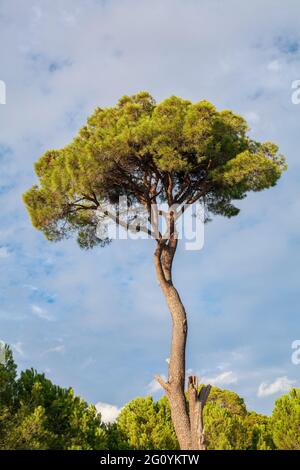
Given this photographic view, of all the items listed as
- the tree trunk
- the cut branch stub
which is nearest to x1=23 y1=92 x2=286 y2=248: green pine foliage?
the tree trunk

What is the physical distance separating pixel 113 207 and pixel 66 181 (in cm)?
234

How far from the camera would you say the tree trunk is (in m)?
13.3

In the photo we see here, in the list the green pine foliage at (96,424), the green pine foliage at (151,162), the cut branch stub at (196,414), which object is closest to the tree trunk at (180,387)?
the cut branch stub at (196,414)

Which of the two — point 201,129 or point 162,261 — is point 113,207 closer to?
point 162,261

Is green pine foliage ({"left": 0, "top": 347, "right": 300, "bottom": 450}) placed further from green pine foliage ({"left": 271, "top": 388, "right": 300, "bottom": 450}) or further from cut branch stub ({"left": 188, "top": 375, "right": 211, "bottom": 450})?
cut branch stub ({"left": 188, "top": 375, "right": 211, "bottom": 450})

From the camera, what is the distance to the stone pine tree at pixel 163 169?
603 inches

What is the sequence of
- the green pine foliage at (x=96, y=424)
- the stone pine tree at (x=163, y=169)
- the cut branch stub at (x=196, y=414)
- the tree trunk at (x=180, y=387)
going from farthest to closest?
the stone pine tree at (x=163, y=169) → the tree trunk at (x=180, y=387) → the cut branch stub at (x=196, y=414) → the green pine foliage at (x=96, y=424)

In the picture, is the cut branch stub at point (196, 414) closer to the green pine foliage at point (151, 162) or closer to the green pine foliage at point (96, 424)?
the green pine foliage at point (96, 424)

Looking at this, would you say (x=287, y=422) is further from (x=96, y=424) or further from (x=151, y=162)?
(x=151, y=162)

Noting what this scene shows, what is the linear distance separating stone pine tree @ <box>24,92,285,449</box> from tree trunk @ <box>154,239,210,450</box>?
0.03 metres

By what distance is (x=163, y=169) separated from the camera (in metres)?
15.6

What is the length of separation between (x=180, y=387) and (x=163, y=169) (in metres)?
6.59

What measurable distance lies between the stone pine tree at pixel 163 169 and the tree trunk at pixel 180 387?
0.09ft
